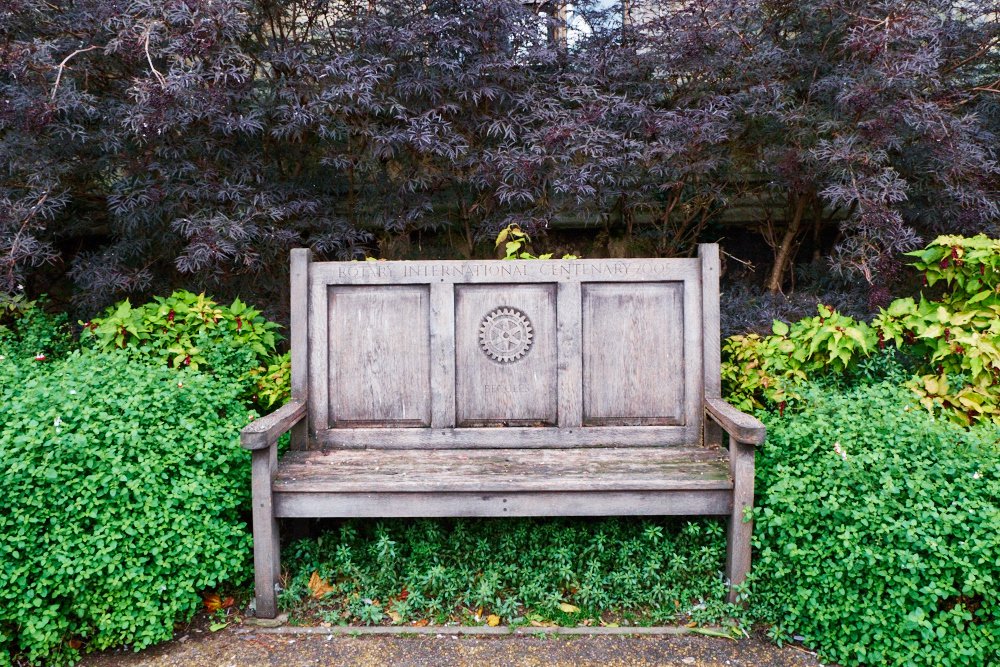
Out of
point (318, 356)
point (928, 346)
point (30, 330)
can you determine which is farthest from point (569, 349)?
point (30, 330)

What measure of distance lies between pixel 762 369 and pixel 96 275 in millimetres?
3611

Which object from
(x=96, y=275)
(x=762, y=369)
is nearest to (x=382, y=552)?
(x=762, y=369)

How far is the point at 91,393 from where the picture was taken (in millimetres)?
2670

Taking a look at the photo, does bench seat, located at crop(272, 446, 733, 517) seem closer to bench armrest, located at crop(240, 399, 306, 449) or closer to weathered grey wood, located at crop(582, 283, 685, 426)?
bench armrest, located at crop(240, 399, 306, 449)

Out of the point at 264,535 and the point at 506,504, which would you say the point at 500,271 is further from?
the point at 264,535

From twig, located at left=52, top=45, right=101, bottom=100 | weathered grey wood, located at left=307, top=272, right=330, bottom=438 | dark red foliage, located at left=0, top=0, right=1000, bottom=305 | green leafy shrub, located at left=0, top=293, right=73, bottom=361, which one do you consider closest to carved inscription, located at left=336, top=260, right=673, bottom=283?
weathered grey wood, located at left=307, top=272, right=330, bottom=438

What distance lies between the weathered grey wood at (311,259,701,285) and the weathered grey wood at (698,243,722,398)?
0.25 feet

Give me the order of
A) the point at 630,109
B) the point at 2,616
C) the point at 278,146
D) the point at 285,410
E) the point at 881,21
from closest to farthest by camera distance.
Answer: the point at 2,616, the point at 285,410, the point at 881,21, the point at 630,109, the point at 278,146

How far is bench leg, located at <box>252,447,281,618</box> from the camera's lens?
2590 millimetres

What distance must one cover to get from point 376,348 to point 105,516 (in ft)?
4.35

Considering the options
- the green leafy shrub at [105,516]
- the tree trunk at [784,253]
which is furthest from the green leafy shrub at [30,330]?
the tree trunk at [784,253]

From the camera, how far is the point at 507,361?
326 centimetres

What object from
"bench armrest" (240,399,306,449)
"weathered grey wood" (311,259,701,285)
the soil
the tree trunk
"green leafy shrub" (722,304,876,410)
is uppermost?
the tree trunk

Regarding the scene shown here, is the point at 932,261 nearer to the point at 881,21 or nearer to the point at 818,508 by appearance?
the point at 881,21
